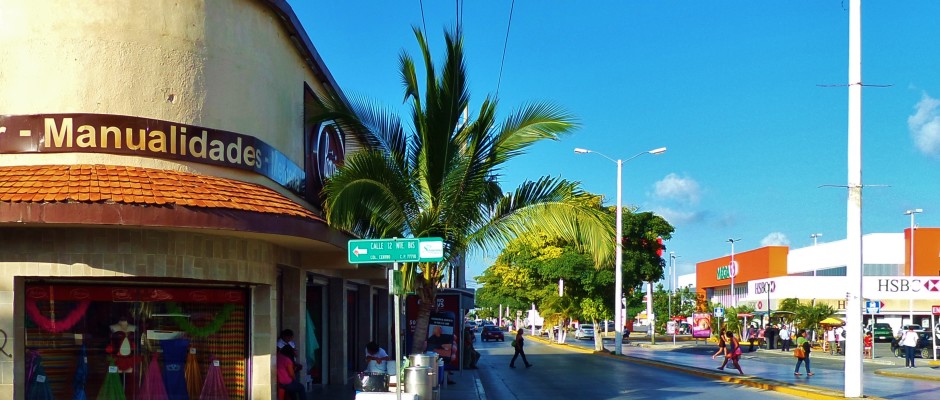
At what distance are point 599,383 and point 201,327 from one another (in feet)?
43.8

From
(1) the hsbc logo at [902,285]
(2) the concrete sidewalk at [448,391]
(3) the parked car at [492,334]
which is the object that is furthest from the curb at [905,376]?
(3) the parked car at [492,334]

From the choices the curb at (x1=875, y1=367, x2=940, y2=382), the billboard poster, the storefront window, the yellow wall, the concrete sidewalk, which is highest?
the yellow wall

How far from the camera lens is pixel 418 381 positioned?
15703 mm

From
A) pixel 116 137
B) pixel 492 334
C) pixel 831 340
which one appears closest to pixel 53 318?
pixel 116 137

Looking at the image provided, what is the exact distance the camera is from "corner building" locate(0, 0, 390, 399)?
12.4 metres

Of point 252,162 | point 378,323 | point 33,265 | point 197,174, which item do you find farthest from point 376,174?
point 378,323

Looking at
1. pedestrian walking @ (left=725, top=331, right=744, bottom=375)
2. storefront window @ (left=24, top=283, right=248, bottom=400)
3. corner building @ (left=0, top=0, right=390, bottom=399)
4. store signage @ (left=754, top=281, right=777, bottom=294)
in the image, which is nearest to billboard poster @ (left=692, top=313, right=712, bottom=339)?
store signage @ (left=754, top=281, right=777, bottom=294)

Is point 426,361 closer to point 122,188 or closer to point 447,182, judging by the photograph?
point 447,182

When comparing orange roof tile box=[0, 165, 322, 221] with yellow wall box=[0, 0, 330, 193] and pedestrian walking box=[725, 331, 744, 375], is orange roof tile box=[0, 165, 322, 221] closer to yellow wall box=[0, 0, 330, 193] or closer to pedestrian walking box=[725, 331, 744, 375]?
yellow wall box=[0, 0, 330, 193]

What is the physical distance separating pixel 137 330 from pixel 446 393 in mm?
8853

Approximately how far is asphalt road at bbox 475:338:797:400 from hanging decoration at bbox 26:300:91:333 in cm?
1090

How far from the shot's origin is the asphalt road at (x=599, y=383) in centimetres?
2191

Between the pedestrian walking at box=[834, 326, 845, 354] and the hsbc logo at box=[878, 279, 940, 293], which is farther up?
the hsbc logo at box=[878, 279, 940, 293]

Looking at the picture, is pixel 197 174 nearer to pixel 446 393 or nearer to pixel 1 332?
pixel 1 332
